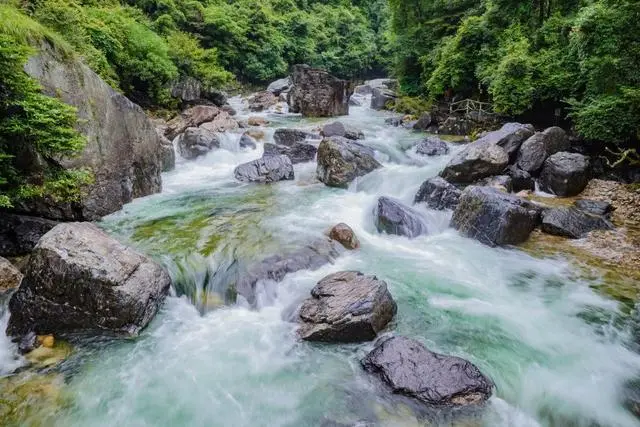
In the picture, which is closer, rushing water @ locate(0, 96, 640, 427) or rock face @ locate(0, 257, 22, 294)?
rushing water @ locate(0, 96, 640, 427)

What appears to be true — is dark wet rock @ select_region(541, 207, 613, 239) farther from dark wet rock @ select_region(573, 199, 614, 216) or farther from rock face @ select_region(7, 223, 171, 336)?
rock face @ select_region(7, 223, 171, 336)

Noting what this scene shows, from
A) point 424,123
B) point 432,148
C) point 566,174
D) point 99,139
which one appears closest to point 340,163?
point 432,148

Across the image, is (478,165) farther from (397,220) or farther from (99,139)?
(99,139)

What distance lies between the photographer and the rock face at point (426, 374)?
14.1 ft

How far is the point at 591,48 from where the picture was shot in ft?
32.8

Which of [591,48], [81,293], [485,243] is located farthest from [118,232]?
[591,48]

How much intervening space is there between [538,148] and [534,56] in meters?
5.41

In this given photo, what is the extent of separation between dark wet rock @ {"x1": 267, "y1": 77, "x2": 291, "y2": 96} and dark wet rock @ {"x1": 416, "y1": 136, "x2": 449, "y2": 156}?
18493mm

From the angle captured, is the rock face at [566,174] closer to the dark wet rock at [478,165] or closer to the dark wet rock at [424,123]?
the dark wet rock at [478,165]

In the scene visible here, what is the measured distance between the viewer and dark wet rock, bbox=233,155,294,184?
12.6 meters

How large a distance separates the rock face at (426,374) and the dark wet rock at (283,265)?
2.45 m

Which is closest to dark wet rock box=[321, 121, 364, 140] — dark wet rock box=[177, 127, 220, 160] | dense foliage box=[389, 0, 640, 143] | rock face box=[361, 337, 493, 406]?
dark wet rock box=[177, 127, 220, 160]

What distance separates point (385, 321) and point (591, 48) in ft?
31.7

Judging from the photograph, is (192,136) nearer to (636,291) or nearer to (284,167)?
(284,167)
